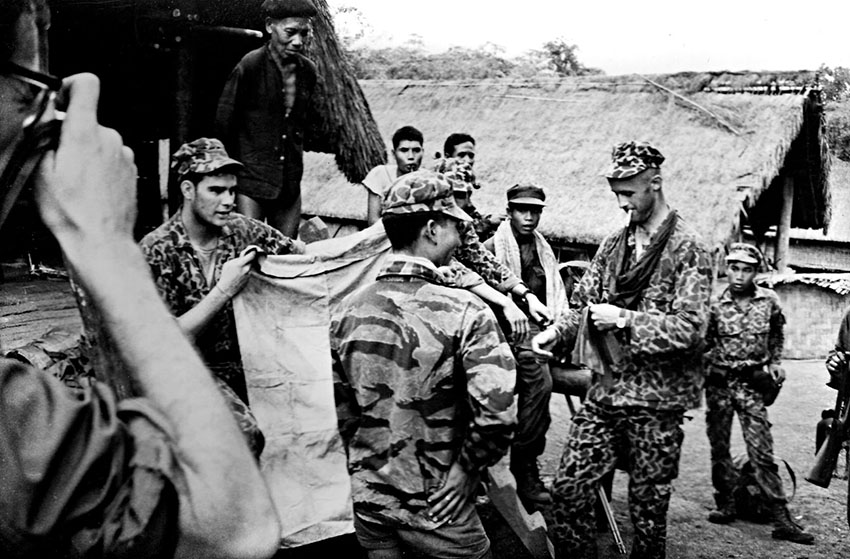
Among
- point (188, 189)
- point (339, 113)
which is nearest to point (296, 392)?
point (188, 189)

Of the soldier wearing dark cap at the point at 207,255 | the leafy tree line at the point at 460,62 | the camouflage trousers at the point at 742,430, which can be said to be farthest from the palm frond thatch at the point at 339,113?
the leafy tree line at the point at 460,62

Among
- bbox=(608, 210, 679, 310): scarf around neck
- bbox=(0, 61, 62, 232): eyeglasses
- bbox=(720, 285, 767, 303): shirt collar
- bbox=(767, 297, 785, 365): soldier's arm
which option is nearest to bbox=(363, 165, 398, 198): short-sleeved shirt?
bbox=(608, 210, 679, 310): scarf around neck

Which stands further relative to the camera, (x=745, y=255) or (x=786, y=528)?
(x=745, y=255)

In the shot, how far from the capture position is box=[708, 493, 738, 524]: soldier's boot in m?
6.38

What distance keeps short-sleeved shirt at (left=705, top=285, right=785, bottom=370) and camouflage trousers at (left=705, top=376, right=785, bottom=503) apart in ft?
0.63

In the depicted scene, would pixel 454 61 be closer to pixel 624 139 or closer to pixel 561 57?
pixel 561 57

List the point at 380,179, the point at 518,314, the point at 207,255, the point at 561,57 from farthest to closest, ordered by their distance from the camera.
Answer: the point at 561,57 < the point at 380,179 < the point at 518,314 < the point at 207,255

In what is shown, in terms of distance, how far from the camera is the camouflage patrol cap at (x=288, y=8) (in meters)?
5.21

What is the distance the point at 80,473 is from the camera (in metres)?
1.10

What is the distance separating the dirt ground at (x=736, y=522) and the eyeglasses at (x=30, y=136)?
483 cm

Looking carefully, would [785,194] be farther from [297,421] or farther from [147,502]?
[147,502]

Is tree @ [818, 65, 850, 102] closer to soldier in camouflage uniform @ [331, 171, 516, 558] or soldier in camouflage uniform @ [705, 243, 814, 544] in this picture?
soldier in camouflage uniform @ [705, 243, 814, 544]

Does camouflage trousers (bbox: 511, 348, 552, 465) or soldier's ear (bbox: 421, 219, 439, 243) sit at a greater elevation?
soldier's ear (bbox: 421, 219, 439, 243)

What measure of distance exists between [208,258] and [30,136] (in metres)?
3.21
